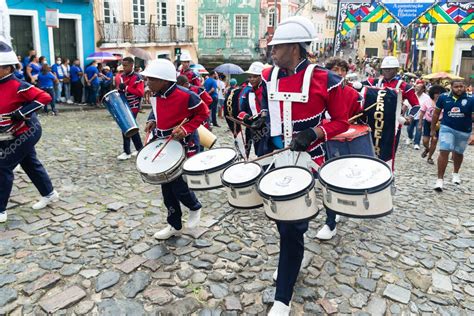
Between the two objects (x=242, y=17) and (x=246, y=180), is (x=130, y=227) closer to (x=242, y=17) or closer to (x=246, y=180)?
(x=246, y=180)

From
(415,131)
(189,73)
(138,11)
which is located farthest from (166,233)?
(138,11)

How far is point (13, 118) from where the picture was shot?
15.9 ft

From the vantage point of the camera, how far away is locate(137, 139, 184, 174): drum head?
411cm

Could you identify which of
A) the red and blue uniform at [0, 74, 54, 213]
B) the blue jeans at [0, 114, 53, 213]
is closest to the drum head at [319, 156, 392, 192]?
the red and blue uniform at [0, 74, 54, 213]

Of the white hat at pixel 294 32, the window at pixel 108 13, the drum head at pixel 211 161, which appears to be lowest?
the drum head at pixel 211 161

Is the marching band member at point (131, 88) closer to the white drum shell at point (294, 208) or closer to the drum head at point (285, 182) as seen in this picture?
the drum head at point (285, 182)

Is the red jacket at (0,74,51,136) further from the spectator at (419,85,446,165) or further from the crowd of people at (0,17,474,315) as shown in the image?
the spectator at (419,85,446,165)

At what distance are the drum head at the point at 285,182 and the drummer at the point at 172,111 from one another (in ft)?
4.89

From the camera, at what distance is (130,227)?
16.6 feet

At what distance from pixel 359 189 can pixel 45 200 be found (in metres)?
4.36

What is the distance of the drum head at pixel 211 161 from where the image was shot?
141 inches

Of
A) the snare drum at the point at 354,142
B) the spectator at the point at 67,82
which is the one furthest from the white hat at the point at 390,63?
the spectator at the point at 67,82

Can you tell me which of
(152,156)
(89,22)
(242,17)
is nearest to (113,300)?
(152,156)

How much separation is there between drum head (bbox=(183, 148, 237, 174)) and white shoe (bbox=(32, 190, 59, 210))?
8.93 feet
